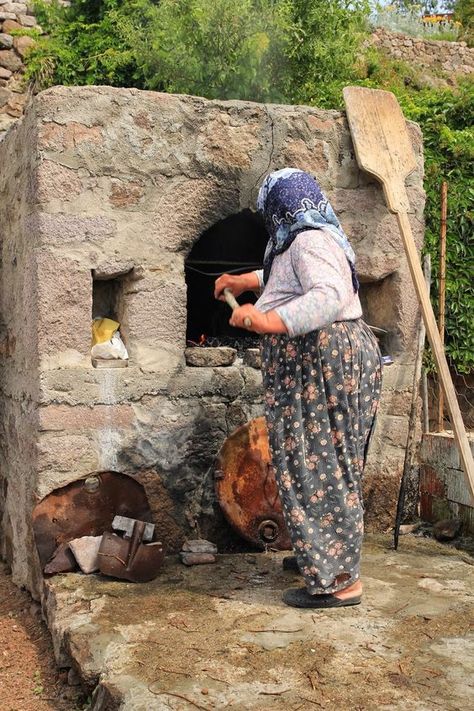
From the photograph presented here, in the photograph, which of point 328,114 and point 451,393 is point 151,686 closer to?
point 451,393

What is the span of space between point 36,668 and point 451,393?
224cm

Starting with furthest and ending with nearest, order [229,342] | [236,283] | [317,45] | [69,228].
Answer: [317,45] → [229,342] → [69,228] → [236,283]

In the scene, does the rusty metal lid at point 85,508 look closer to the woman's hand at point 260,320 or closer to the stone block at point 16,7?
the woman's hand at point 260,320

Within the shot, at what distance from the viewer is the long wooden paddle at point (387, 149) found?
4.07 meters

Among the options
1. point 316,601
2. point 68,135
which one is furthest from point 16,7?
point 316,601

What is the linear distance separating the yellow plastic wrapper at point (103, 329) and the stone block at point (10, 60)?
295 inches

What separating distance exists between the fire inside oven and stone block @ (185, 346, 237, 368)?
272 millimetres

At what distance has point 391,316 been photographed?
4.37m

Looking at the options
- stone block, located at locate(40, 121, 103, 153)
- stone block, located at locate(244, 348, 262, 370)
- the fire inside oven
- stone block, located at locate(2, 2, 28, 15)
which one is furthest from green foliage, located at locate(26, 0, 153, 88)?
stone block, located at locate(244, 348, 262, 370)

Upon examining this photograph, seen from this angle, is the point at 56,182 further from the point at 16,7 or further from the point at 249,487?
the point at 16,7

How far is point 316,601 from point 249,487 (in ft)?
3.14

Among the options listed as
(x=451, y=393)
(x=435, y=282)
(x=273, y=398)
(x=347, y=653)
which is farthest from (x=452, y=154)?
(x=347, y=653)

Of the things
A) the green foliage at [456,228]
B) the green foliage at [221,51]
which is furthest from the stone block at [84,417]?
the green foliage at [221,51]

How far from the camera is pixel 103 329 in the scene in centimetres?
388
